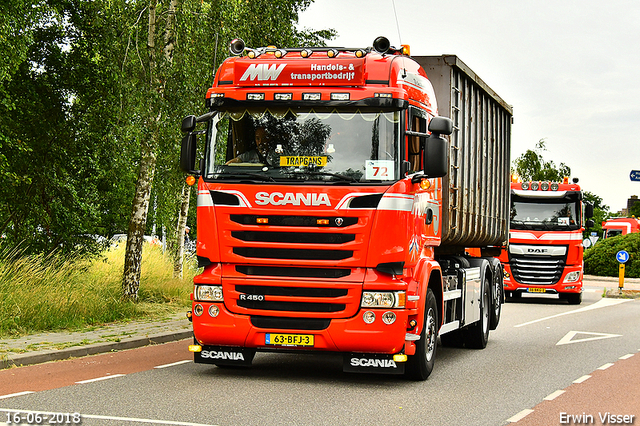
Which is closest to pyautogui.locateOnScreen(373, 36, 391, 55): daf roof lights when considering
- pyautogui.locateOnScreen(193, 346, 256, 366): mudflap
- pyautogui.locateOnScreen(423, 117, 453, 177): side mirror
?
pyautogui.locateOnScreen(423, 117, 453, 177): side mirror

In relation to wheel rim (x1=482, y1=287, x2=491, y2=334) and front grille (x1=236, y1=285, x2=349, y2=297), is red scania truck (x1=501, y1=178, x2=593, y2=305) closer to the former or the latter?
wheel rim (x1=482, y1=287, x2=491, y2=334)

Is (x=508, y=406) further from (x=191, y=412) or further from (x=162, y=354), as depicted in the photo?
(x=162, y=354)

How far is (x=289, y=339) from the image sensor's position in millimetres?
9164

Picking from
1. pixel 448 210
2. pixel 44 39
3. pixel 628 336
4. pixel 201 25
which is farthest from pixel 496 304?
pixel 44 39

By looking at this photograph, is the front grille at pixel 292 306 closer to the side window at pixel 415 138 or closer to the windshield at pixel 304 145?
the windshield at pixel 304 145

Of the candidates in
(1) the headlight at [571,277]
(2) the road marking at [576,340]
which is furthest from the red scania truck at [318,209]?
(1) the headlight at [571,277]

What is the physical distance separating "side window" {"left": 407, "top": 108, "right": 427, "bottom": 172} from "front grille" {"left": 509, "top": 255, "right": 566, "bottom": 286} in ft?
51.0

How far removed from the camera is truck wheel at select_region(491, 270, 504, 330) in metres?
15.0

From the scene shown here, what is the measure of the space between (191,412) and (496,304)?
8659mm

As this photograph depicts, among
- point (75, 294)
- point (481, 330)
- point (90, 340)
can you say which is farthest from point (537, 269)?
point (90, 340)

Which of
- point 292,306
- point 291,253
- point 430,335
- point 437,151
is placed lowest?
point 430,335

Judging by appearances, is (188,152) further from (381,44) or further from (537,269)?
(537,269)

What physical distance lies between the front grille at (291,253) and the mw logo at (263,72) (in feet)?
6.47

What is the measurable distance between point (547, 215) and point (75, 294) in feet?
47.6
